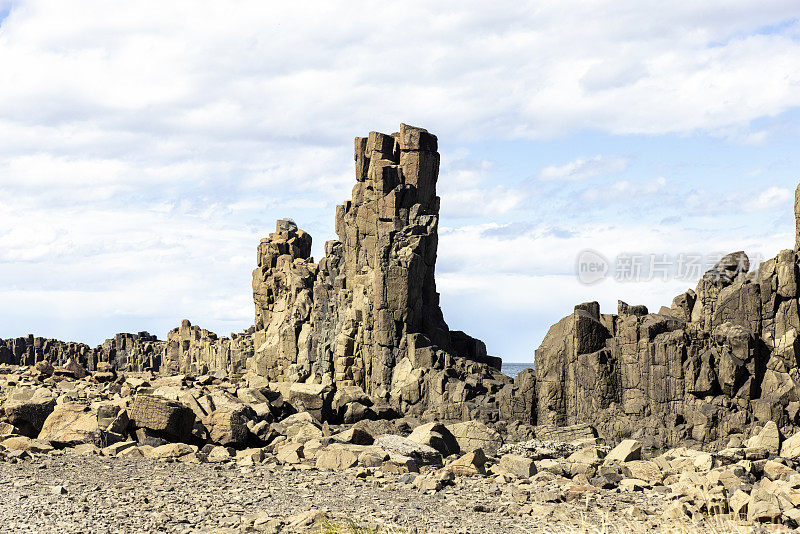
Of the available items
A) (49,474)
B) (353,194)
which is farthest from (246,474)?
(353,194)

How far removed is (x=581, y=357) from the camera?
99.5ft

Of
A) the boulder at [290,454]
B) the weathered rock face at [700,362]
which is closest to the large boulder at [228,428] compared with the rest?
the boulder at [290,454]

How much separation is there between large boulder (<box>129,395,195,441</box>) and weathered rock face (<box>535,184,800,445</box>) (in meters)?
13.1

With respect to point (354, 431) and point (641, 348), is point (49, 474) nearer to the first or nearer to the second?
point (354, 431)

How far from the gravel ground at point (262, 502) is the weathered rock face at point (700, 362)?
10503 millimetres

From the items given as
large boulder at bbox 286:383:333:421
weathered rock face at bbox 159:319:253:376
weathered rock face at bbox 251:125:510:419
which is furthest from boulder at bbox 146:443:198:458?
weathered rock face at bbox 159:319:253:376

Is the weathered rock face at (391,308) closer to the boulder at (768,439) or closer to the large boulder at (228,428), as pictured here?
the boulder at (768,439)

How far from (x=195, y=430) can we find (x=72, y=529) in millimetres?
9936

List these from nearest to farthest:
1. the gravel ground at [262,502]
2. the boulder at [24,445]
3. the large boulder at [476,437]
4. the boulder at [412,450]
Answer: the gravel ground at [262,502] < the boulder at [412,450] < the boulder at [24,445] < the large boulder at [476,437]

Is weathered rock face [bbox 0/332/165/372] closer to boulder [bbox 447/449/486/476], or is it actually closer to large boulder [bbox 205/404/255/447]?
large boulder [bbox 205/404/255/447]

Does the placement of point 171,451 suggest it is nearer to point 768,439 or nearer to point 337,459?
Answer: point 337,459

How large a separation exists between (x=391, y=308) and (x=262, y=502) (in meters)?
23.1

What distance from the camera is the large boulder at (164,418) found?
23422 mm

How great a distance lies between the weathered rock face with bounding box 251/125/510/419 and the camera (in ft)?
120
